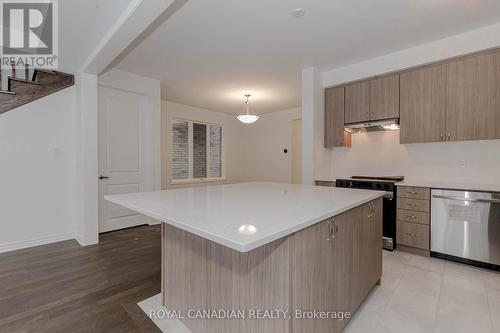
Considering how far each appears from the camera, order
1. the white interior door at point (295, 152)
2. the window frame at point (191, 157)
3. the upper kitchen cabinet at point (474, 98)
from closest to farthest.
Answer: the upper kitchen cabinet at point (474, 98) < the window frame at point (191, 157) < the white interior door at point (295, 152)

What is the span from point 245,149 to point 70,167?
478cm

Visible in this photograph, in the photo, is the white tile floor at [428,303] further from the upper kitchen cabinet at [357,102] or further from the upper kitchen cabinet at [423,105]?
the upper kitchen cabinet at [357,102]

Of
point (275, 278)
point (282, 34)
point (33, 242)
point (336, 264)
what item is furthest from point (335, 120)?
point (33, 242)

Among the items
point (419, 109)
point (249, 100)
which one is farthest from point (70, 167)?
point (419, 109)

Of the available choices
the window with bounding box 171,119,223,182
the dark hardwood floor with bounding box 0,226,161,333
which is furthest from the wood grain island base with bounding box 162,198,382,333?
the window with bounding box 171,119,223,182

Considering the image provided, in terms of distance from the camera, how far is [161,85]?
454 cm

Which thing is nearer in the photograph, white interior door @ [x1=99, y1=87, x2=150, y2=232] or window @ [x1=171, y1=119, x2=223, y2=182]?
white interior door @ [x1=99, y1=87, x2=150, y2=232]

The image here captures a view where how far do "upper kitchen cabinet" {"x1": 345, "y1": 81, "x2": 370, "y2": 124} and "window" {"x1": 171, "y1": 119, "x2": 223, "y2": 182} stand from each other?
153 inches

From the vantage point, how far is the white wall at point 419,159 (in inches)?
118

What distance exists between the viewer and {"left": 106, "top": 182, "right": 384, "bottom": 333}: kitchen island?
3.65ft

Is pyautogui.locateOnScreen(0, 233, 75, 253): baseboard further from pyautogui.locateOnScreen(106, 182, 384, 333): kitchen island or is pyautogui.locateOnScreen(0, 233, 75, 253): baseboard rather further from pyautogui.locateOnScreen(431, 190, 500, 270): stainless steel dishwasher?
pyautogui.locateOnScreen(431, 190, 500, 270): stainless steel dishwasher

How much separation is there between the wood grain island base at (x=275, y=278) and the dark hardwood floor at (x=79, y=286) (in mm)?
402

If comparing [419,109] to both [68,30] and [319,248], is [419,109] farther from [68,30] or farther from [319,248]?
[68,30]

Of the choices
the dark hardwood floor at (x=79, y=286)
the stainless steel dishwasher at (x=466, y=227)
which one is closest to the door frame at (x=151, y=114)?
the dark hardwood floor at (x=79, y=286)
